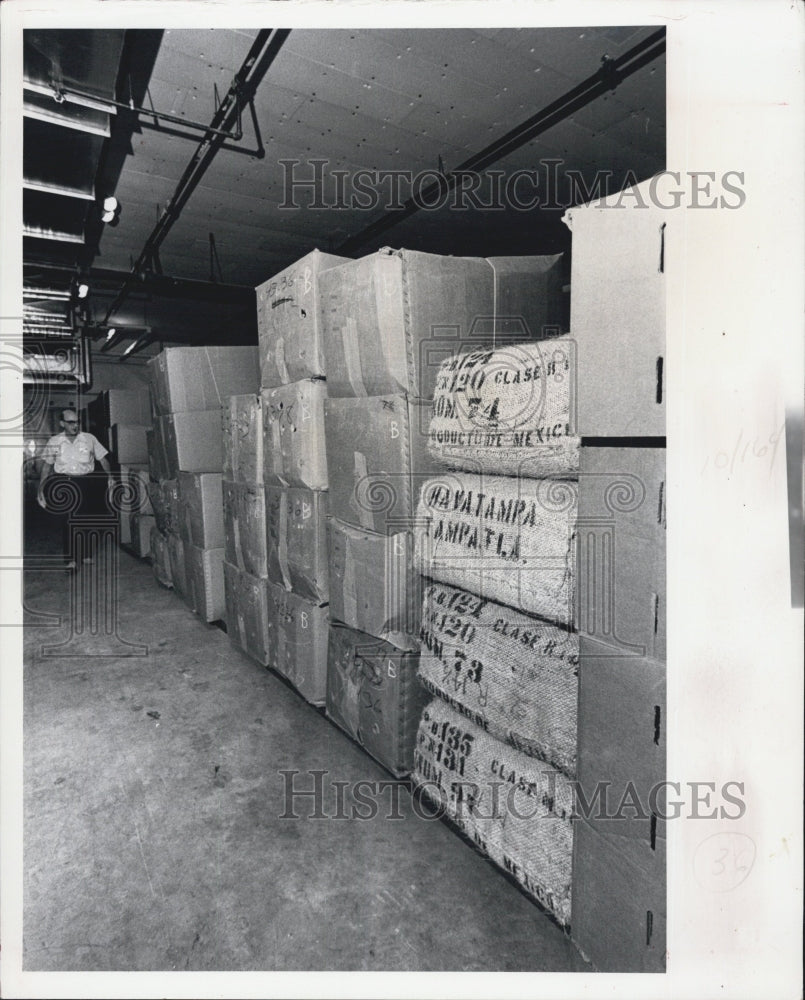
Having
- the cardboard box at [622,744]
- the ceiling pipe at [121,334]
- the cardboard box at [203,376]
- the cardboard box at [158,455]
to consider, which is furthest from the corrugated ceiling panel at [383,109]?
the ceiling pipe at [121,334]

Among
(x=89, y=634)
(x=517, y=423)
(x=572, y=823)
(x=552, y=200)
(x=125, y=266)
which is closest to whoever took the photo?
(x=572, y=823)

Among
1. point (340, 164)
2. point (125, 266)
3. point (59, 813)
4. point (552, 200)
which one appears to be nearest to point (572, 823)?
point (59, 813)

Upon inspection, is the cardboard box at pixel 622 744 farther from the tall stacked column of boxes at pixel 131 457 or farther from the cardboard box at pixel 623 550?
the tall stacked column of boxes at pixel 131 457

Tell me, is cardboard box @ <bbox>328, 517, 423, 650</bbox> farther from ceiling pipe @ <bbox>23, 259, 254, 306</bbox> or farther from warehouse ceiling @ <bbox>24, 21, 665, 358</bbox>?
ceiling pipe @ <bbox>23, 259, 254, 306</bbox>

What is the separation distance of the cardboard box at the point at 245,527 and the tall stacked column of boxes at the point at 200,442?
0.34 meters

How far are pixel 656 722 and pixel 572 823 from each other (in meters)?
0.39

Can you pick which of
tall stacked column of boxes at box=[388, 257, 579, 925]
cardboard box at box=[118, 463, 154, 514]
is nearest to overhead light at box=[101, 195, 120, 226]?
cardboard box at box=[118, 463, 154, 514]

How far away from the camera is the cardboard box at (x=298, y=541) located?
2.20 meters

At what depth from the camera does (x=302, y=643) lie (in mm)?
2322

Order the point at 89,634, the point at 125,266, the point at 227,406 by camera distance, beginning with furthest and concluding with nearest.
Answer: the point at 125,266 < the point at 89,634 < the point at 227,406

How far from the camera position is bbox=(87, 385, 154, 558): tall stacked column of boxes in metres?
5.69

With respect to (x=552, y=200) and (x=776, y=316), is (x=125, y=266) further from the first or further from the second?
(x=776, y=316)

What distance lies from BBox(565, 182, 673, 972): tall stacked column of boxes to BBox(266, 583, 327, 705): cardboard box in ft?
4.25

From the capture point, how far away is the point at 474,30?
2.22 m
